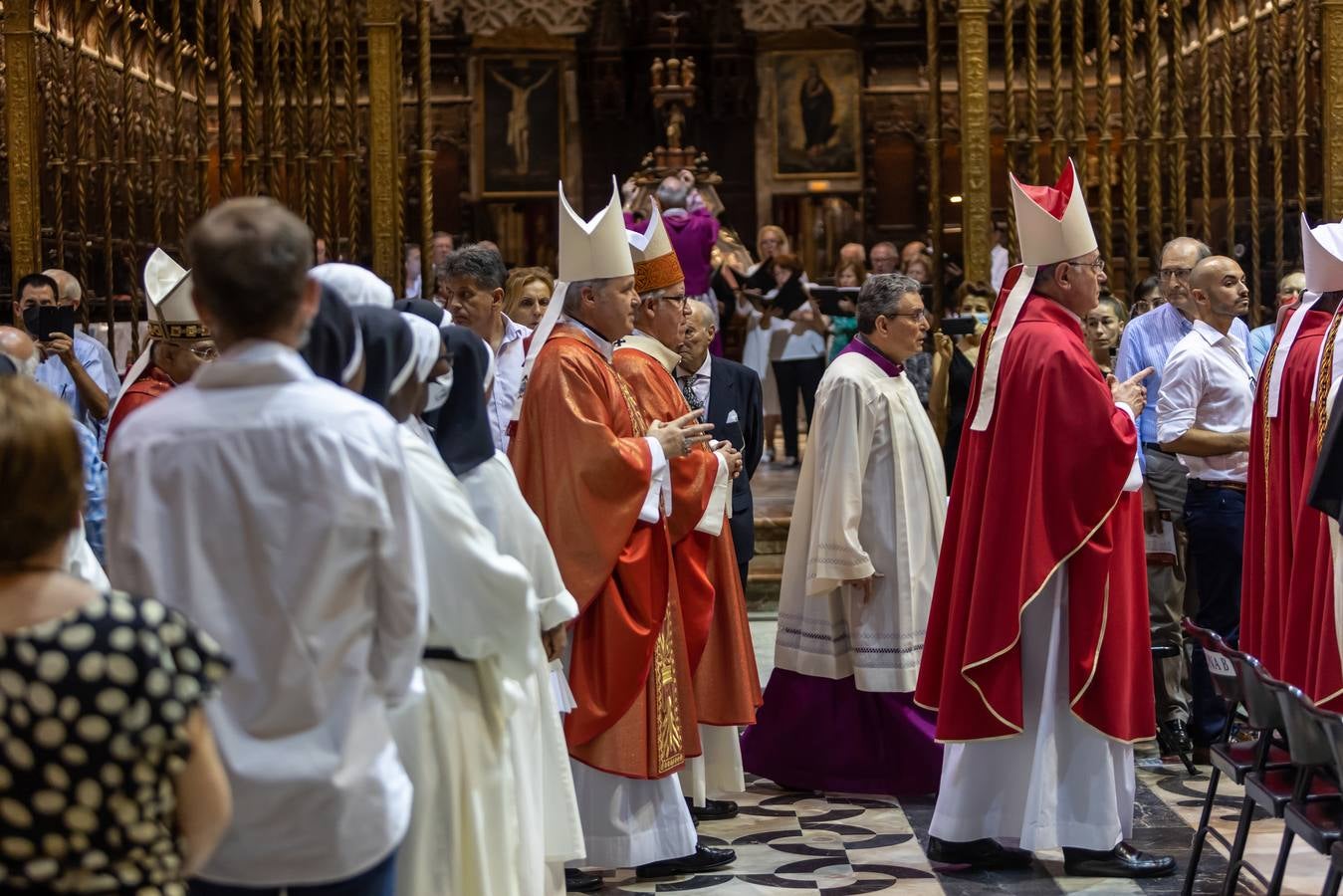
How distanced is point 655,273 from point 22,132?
15.2 feet

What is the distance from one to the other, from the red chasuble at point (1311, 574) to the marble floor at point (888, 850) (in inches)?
21.6

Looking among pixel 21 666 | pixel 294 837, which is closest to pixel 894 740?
pixel 294 837

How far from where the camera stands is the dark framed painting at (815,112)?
53.6ft

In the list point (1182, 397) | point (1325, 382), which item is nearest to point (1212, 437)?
point (1182, 397)

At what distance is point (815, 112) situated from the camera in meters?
16.5

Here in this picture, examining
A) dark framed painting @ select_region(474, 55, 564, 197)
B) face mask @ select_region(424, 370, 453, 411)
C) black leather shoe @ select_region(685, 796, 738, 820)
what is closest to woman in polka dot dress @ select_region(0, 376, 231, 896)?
face mask @ select_region(424, 370, 453, 411)

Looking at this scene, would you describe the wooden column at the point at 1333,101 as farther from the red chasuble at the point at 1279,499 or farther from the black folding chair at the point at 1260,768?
the black folding chair at the point at 1260,768

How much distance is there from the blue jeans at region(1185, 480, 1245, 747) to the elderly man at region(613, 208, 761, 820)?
183 cm

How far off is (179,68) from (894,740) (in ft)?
16.0

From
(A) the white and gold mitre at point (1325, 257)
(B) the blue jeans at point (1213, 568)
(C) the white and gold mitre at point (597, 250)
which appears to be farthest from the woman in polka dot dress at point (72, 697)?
(B) the blue jeans at point (1213, 568)

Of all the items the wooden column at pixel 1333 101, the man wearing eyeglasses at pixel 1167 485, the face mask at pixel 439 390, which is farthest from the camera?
the wooden column at pixel 1333 101

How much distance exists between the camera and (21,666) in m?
2.14

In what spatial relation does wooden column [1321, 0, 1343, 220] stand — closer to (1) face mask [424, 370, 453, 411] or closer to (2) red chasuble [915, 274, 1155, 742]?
(2) red chasuble [915, 274, 1155, 742]

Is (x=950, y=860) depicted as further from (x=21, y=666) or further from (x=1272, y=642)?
(x=21, y=666)
